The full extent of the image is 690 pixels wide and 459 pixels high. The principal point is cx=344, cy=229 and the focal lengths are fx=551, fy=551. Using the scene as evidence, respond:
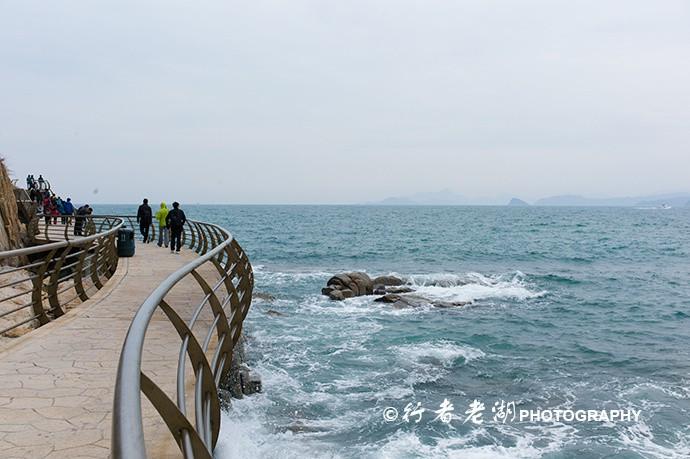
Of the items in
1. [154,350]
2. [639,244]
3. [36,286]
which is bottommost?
[639,244]

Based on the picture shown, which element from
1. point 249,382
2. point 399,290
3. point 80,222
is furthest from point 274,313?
point 249,382

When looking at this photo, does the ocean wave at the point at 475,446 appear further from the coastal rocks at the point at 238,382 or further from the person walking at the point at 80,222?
the person walking at the point at 80,222

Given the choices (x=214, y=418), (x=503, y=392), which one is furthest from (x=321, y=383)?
(x=214, y=418)

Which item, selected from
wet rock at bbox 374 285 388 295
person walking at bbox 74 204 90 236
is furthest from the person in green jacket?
wet rock at bbox 374 285 388 295

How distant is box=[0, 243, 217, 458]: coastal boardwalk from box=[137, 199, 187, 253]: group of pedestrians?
8210mm

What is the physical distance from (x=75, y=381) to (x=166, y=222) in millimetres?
14808

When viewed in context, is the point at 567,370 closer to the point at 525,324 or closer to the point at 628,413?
the point at 628,413

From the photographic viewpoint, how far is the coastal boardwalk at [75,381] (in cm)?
355

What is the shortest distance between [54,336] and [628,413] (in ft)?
34.4

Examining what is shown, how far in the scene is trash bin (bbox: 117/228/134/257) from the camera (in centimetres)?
1577

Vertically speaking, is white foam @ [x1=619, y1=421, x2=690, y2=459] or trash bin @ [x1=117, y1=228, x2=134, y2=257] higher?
trash bin @ [x1=117, y1=228, x2=134, y2=257]

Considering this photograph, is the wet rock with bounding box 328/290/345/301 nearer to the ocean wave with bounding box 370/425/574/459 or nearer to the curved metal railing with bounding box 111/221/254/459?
the ocean wave with bounding box 370/425/574/459

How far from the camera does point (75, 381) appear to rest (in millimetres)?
4777

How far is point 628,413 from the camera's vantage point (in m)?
11.1
